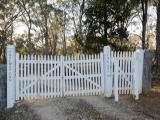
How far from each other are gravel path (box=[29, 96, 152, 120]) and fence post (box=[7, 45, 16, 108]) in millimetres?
720

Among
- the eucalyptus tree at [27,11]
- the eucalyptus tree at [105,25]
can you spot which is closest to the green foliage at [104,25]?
the eucalyptus tree at [105,25]

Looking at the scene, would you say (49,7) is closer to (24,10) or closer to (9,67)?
(24,10)

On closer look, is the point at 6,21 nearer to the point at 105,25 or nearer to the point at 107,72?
the point at 105,25

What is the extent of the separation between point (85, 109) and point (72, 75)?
75.8 inches

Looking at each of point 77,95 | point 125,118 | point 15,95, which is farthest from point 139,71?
point 15,95

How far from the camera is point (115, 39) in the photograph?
29062 millimetres

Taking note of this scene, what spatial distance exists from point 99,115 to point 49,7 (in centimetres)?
3109

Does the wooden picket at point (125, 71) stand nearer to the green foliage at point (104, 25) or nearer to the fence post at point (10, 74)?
the fence post at point (10, 74)

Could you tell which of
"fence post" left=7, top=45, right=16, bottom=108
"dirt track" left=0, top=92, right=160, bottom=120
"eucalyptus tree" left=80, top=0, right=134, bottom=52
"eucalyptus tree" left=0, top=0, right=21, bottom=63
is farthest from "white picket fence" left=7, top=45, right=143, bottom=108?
"eucalyptus tree" left=0, top=0, right=21, bottom=63

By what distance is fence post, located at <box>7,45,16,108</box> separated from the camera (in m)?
11.2

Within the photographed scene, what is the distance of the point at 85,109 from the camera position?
10547 millimetres

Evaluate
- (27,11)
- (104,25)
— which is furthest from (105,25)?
(27,11)

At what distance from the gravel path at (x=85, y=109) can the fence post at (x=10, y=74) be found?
0.72 m

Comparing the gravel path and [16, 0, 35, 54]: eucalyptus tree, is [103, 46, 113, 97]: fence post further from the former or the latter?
[16, 0, 35, 54]: eucalyptus tree
